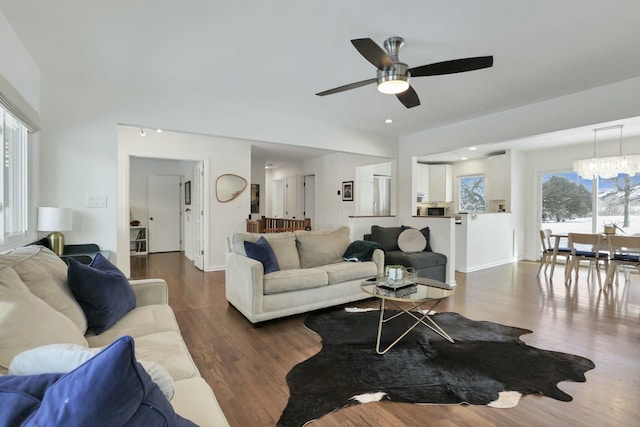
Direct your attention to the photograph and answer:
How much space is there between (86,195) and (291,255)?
7.26 ft

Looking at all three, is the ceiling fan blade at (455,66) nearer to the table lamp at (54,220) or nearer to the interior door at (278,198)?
the table lamp at (54,220)

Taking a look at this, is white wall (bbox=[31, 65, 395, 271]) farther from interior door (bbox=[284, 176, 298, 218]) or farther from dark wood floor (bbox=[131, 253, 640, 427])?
interior door (bbox=[284, 176, 298, 218])

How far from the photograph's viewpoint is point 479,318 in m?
3.50

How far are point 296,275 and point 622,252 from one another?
5.12 metres

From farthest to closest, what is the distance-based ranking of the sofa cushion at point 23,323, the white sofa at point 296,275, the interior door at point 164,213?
the interior door at point 164,213 < the white sofa at point 296,275 < the sofa cushion at point 23,323

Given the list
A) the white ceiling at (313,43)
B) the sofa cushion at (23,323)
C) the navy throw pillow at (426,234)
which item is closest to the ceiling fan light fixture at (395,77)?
the white ceiling at (313,43)

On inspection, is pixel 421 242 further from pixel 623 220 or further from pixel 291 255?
pixel 623 220

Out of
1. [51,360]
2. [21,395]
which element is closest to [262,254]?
[51,360]

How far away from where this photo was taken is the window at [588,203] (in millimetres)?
6074

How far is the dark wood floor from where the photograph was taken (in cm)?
189

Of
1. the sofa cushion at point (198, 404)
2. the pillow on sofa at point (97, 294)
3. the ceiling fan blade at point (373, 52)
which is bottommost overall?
the sofa cushion at point (198, 404)

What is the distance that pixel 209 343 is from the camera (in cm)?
286

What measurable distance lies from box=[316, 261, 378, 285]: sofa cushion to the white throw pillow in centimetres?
114

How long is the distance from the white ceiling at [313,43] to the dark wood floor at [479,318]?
8.09ft
